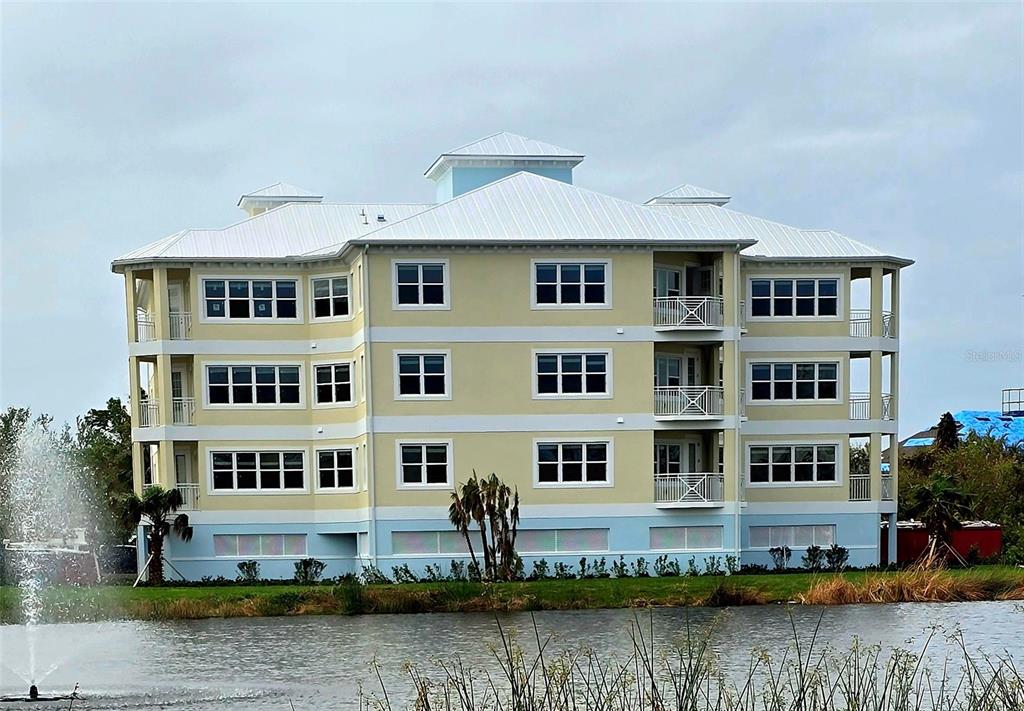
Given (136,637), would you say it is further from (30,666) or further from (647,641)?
(647,641)

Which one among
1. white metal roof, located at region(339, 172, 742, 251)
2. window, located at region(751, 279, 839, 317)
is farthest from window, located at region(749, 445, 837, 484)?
white metal roof, located at region(339, 172, 742, 251)

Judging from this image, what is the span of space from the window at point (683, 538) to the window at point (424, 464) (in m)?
Result: 6.24

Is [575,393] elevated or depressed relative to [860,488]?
elevated

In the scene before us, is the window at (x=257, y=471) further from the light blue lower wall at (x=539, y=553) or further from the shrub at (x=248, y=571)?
the shrub at (x=248, y=571)

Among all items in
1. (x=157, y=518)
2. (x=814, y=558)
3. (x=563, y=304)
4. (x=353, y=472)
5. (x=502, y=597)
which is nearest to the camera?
(x=502, y=597)

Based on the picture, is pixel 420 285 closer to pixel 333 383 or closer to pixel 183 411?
pixel 333 383

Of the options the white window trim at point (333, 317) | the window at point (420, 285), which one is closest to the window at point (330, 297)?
the white window trim at point (333, 317)

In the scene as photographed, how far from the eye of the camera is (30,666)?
90.4 feet

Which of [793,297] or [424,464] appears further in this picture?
[793,297]

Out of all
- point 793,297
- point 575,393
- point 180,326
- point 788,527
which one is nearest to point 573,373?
point 575,393

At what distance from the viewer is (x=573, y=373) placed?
148ft

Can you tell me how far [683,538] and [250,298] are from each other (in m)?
14.7

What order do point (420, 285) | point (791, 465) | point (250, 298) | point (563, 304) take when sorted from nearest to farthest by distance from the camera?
point (420, 285)
point (563, 304)
point (250, 298)
point (791, 465)

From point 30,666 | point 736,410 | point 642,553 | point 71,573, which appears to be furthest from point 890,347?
point 30,666
